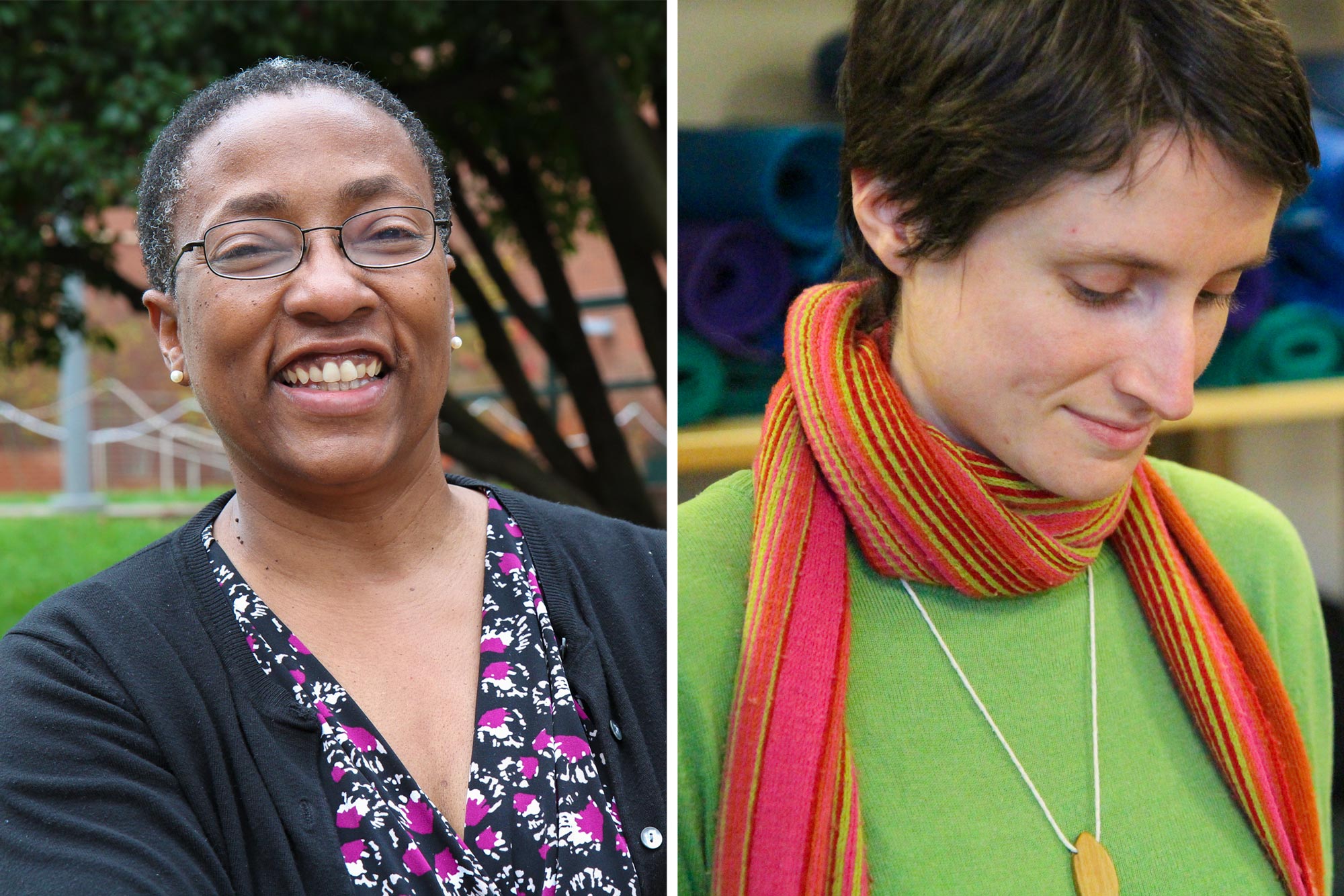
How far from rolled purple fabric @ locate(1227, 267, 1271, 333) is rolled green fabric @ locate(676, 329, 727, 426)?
0.78 metres

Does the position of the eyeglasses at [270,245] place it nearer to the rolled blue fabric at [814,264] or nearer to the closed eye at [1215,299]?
the rolled blue fabric at [814,264]

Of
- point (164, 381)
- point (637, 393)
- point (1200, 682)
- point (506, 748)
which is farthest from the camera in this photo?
point (164, 381)

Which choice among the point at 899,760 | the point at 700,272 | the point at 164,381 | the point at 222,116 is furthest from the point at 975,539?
the point at 164,381

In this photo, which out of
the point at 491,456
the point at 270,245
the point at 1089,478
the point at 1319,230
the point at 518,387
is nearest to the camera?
the point at 1089,478

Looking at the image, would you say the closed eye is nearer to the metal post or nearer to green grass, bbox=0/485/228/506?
the metal post

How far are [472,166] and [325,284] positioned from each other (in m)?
3.69

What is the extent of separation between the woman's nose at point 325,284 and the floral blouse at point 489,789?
32 centimetres

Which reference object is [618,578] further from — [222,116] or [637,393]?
[637,393]

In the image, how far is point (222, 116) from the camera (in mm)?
1401

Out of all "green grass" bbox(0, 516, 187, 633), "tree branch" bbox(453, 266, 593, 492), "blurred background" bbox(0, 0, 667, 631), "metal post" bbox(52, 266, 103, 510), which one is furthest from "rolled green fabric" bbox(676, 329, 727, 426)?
"metal post" bbox(52, 266, 103, 510)

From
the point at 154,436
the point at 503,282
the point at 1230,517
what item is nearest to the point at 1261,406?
the point at 1230,517

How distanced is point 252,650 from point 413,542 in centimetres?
26

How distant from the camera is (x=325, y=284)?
1.35 metres

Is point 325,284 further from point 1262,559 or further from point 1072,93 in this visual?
point 1262,559
